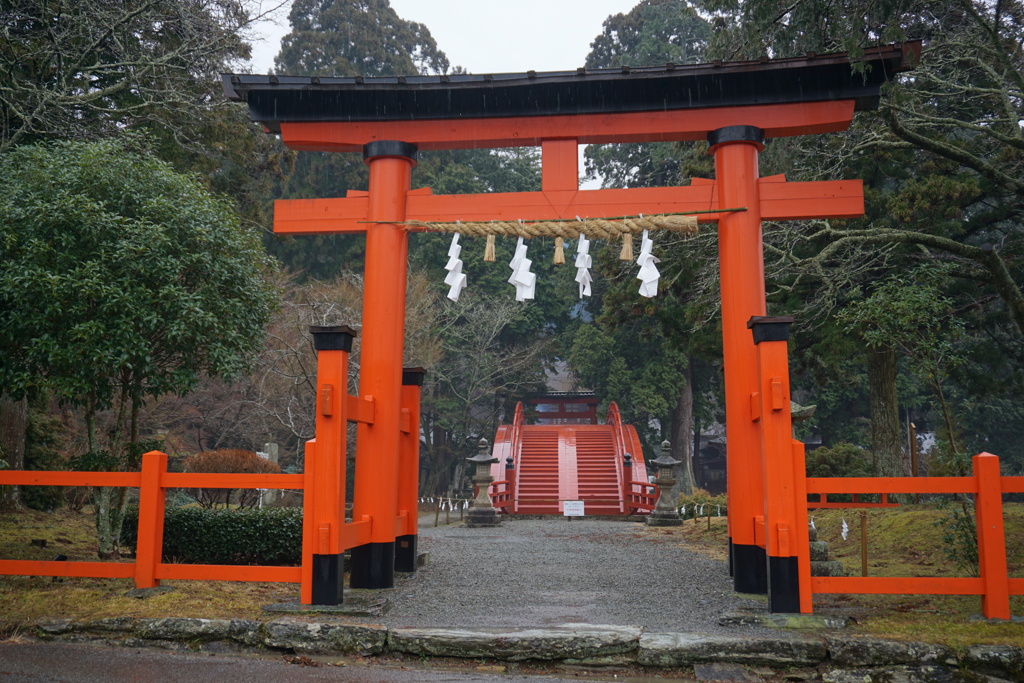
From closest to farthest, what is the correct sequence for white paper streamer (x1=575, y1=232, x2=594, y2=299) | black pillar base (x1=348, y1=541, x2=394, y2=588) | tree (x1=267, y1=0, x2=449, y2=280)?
black pillar base (x1=348, y1=541, x2=394, y2=588), white paper streamer (x1=575, y1=232, x2=594, y2=299), tree (x1=267, y1=0, x2=449, y2=280)

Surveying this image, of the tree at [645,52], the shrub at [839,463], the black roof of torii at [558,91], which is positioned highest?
the tree at [645,52]

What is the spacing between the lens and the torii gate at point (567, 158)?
24.1 ft

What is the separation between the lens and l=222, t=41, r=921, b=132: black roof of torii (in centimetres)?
745

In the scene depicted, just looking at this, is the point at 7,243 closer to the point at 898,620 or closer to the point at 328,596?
the point at 328,596

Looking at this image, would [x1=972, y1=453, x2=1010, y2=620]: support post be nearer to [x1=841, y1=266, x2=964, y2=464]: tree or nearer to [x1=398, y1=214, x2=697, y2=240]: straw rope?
[x1=841, y1=266, x2=964, y2=464]: tree

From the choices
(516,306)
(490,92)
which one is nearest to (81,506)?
(490,92)

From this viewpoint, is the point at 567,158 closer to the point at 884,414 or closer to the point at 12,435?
the point at 884,414

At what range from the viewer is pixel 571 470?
2306cm

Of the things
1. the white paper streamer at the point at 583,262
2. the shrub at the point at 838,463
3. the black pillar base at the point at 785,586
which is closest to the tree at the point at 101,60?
the white paper streamer at the point at 583,262

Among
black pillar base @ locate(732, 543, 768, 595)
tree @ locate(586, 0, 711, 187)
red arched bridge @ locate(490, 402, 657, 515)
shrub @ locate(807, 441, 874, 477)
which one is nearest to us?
black pillar base @ locate(732, 543, 768, 595)

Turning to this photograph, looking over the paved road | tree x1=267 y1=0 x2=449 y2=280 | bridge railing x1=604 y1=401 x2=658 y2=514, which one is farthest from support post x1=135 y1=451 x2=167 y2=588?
tree x1=267 y1=0 x2=449 y2=280

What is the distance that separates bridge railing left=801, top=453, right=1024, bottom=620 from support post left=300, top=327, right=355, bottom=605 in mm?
3611

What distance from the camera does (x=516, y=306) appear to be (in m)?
29.8

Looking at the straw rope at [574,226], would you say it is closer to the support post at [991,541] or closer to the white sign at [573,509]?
the support post at [991,541]
